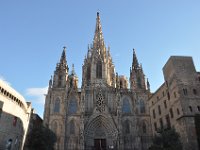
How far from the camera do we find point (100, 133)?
40438mm

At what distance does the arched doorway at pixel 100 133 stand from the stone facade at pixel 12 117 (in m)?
11.7

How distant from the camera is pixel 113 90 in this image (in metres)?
43.7

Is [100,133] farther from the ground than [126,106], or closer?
closer

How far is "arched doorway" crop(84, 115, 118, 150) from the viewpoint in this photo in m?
39.2

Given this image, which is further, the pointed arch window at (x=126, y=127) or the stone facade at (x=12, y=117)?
the pointed arch window at (x=126, y=127)

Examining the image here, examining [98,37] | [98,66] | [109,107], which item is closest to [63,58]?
[98,66]

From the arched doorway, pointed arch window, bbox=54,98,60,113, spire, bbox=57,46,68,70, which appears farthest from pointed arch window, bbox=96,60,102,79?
pointed arch window, bbox=54,98,60,113

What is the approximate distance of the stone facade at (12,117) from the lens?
28.0m

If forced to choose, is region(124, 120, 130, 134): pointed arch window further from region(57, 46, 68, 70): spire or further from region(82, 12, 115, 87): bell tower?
region(57, 46, 68, 70): spire

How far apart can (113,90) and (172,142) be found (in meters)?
20.5

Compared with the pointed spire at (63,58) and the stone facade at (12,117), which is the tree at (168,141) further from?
the pointed spire at (63,58)

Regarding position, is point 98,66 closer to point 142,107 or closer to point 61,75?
point 61,75

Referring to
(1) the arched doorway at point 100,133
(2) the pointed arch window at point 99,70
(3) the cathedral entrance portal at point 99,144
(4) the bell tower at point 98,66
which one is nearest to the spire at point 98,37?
(4) the bell tower at point 98,66

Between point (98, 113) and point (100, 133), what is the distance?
13.2 feet
